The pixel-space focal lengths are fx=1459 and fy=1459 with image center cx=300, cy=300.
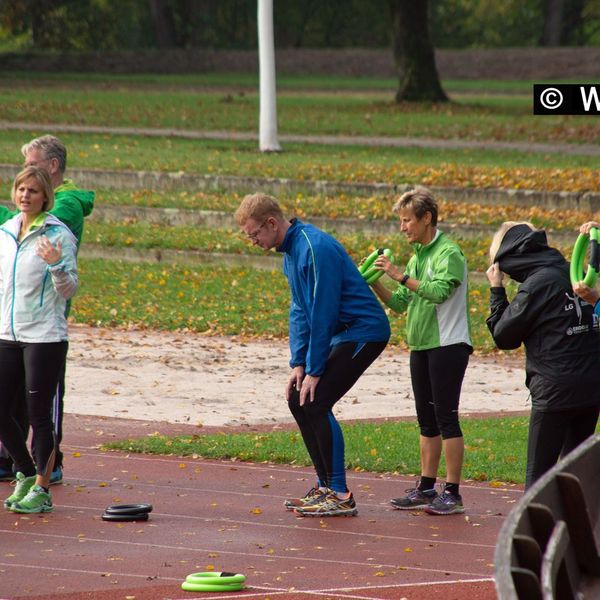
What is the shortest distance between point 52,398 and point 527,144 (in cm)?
2258

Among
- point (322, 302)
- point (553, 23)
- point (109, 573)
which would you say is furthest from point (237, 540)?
point (553, 23)

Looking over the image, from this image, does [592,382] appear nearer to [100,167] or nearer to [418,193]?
[418,193]

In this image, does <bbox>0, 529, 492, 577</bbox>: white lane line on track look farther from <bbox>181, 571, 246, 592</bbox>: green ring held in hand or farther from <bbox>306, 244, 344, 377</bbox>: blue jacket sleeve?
<bbox>306, 244, 344, 377</bbox>: blue jacket sleeve

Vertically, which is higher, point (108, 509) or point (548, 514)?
point (548, 514)

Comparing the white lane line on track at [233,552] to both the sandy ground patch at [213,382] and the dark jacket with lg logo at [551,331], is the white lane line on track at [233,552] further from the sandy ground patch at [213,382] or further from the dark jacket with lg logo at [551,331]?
the sandy ground patch at [213,382]

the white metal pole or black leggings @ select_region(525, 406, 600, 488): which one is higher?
the white metal pole

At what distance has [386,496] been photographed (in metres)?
8.88

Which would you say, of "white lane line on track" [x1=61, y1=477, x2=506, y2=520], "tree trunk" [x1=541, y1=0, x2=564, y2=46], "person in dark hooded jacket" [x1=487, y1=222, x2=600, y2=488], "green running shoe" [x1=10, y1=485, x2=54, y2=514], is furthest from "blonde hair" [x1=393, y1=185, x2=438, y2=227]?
"tree trunk" [x1=541, y1=0, x2=564, y2=46]

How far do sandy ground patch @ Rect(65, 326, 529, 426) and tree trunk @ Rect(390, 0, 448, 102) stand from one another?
2464 cm

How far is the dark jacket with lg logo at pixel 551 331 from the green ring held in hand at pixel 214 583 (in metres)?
1.77

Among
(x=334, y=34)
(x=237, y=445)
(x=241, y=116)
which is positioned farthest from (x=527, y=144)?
(x=334, y=34)

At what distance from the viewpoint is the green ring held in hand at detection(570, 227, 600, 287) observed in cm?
704

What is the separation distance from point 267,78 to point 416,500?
752 inches

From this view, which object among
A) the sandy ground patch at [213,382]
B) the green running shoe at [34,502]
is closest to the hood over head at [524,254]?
the green running shoe at [34,502]
